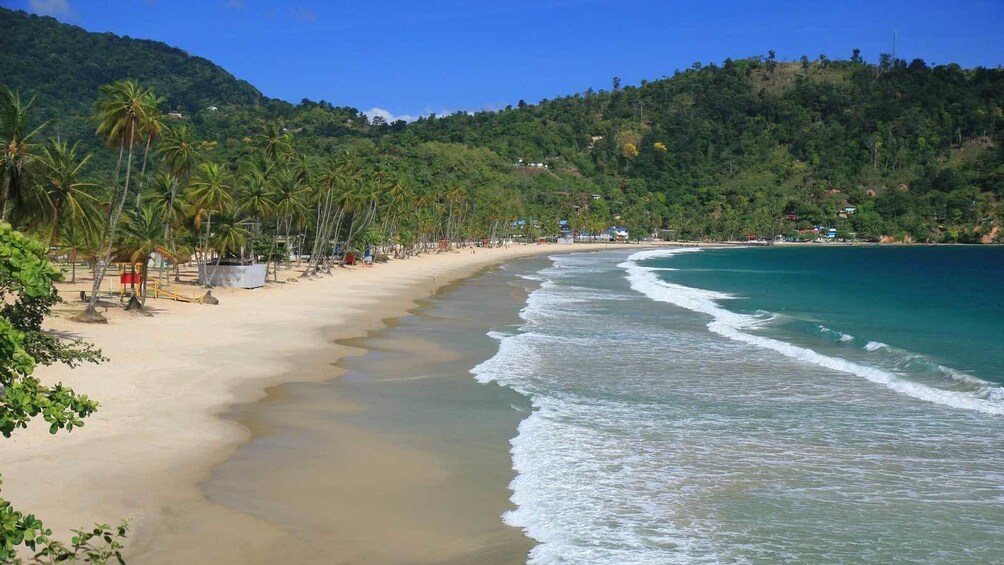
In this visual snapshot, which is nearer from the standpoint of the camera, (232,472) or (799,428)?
(232,472)

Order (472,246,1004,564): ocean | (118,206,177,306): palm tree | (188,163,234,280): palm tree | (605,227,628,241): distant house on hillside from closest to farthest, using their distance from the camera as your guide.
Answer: (472,246,1004,564): ocean, (118,206,177,306): palm tree, (188,163,234,280): palm tree, (605,227,628,241): distant house on hillside

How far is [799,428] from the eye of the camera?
58.1ft

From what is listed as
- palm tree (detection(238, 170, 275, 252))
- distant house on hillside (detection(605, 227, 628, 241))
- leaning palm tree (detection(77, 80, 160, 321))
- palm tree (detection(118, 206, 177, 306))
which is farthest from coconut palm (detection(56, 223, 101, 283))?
distant house on hillside (detection(605, 227, 628, 241))

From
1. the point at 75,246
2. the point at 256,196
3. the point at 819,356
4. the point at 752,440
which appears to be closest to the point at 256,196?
the point at 256,196

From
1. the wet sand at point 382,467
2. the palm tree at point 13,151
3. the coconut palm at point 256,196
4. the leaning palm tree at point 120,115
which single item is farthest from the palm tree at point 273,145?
the wet sand at point 382,467

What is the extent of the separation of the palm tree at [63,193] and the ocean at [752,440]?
12.6m

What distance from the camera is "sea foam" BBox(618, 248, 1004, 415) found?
21219 mm

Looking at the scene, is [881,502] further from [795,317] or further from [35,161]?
[795,317]

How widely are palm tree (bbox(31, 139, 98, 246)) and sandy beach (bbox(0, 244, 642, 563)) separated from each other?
11.5 feet

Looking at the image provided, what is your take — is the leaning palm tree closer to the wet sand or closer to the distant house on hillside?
the wet sand

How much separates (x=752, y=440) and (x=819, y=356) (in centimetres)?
1228

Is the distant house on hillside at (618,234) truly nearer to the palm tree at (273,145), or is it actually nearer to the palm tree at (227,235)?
the palm tree at (273,145)

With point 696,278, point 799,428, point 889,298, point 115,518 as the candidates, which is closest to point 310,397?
point 115,518

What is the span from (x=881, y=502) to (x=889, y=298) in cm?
4575
